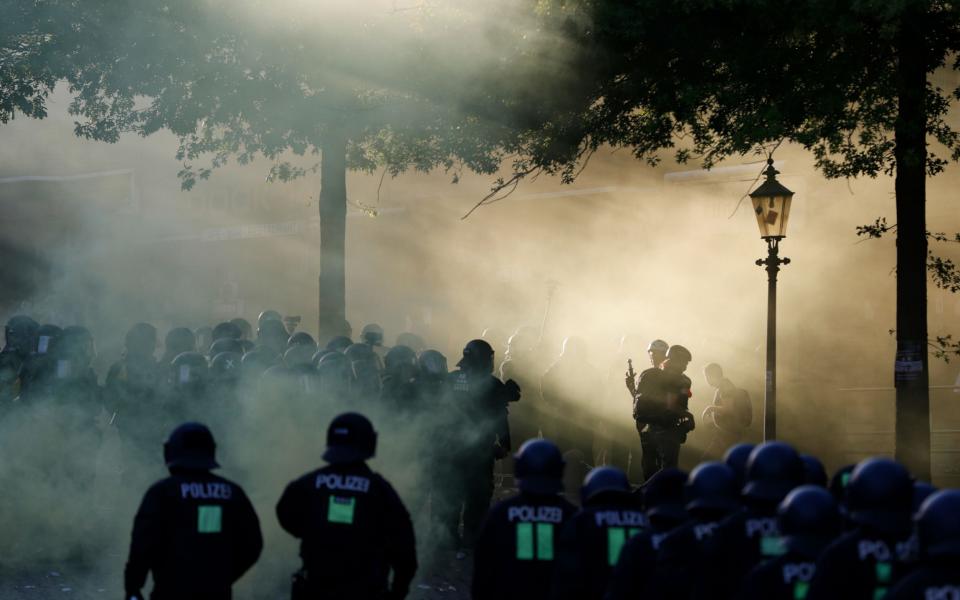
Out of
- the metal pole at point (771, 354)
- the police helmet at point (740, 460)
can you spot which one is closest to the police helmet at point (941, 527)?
the police helmet at point (740, 460)

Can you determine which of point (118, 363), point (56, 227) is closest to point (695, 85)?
point (118, 363)

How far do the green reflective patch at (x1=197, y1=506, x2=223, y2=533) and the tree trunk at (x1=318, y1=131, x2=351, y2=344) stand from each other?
9.59 metres

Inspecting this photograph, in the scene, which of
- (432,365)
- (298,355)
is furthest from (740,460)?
(298,355)

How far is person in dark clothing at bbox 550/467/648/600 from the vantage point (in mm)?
5520

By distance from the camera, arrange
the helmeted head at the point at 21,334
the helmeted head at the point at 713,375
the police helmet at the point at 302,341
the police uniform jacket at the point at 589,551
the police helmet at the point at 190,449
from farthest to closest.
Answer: the helmeted head at the point at 713,375
the helmeted head at the point at 21,334
the police helmet at the point at 302,341
the police helmet at the point at 190,449
the police uniform jacket at the point at 589,551

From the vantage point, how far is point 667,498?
18.5ft

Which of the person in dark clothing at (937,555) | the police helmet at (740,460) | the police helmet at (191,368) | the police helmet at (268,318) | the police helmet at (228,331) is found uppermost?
the police helmet at (268,318)

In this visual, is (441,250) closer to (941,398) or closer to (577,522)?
A: (941,398)

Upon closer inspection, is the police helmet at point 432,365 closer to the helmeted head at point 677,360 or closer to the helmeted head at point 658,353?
the helmeted head at point 677,360

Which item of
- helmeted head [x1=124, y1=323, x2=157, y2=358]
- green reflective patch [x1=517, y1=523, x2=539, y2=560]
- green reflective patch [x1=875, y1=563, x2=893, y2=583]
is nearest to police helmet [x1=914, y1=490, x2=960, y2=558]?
green reflective patch [x1=875, y1=563, x2=893, y2=583]

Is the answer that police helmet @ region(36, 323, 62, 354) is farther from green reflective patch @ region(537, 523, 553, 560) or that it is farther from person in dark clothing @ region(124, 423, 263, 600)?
green reflective patch @ region(537, 523, 553, 560)

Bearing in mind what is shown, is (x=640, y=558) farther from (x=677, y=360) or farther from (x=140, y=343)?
(x=140, y=343)

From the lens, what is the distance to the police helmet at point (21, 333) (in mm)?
12797

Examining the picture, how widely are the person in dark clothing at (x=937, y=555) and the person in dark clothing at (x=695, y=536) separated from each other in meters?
1.21
